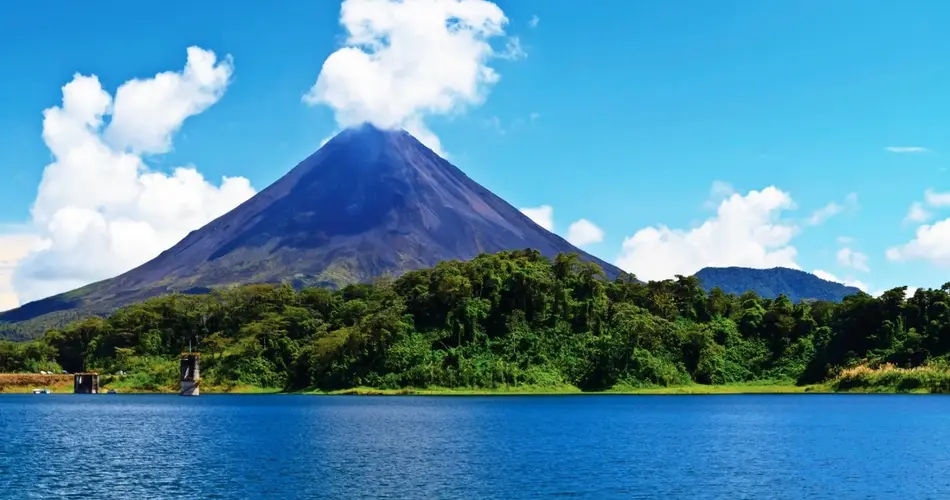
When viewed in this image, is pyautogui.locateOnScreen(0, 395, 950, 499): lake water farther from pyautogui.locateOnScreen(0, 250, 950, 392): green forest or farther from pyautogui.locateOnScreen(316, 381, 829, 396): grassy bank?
pyautogui.locateOnScreen(0, 250, 950, 392): green forest

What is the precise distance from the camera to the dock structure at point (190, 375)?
120 meters

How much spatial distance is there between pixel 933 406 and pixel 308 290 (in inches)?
3623

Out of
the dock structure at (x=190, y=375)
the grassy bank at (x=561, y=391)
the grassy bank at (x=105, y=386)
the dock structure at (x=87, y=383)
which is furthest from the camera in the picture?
the dock structure at (x=87, y=383)

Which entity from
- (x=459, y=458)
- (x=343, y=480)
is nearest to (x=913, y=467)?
Answer: (x=459, y=458)

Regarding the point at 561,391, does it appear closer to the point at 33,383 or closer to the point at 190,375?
the point at 190,375

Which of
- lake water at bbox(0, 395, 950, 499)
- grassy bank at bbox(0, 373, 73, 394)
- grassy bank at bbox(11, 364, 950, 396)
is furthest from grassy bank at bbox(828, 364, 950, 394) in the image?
grassy bank at bbox(0, 373, 73, 394)

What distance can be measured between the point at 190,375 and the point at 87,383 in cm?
A: 2238

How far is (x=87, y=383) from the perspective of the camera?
433ft

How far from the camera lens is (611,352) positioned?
112312 mm

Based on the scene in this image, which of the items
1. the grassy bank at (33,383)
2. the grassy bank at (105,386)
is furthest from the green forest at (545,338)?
the grassy bank at (33,383)

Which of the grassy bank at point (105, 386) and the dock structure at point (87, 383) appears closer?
the grassy bank at point (105, 386)

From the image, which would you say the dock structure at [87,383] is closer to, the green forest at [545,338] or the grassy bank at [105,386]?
the grassy bank at [105,386]

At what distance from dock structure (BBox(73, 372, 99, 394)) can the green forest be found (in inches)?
177

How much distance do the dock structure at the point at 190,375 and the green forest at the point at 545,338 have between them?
6077mm
